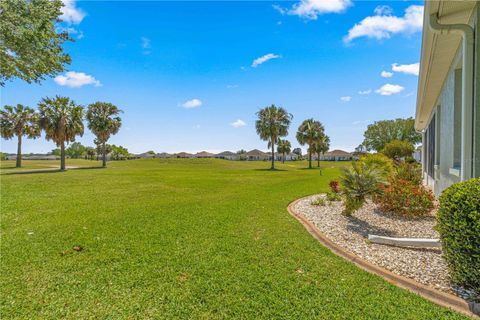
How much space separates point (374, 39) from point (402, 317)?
33.6 ft

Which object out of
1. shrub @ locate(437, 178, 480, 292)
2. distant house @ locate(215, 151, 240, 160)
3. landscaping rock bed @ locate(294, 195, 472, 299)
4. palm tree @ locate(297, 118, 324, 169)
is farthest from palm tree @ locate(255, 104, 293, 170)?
distant house @ locate(215, 151, 240, 160)

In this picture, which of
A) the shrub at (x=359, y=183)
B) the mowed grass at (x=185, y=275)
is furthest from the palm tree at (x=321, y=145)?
the mowed grass at (x=185, y=275)

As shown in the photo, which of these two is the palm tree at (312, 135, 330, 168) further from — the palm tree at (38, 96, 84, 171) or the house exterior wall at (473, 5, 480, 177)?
the house exterior wall at (473, 5, 480, 177)

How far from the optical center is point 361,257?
453 cm

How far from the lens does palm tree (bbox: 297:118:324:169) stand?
46031 millimetres

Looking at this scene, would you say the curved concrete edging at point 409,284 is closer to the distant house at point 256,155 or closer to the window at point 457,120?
the window at point 457,120

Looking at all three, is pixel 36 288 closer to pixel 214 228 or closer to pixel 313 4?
pixel 214 228

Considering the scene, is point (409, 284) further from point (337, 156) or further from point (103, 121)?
point (337, 156)

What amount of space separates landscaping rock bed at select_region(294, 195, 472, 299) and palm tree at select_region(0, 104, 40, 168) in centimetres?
4245

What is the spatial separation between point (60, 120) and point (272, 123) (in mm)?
29773

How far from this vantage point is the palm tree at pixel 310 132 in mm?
46031

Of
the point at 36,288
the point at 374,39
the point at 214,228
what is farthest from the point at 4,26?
the point at 374,39

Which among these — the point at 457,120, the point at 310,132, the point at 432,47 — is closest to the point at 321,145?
the point at 310,132

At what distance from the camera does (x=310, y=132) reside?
151ft
